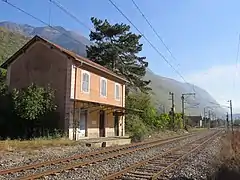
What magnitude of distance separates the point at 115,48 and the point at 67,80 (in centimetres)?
2373

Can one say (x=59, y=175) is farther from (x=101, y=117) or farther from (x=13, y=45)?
(x=13, y=45)

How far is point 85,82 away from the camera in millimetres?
28828

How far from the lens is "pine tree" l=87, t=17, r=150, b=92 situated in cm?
5038

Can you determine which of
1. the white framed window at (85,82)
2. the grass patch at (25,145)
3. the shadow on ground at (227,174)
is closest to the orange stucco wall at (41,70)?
the white framed window at (85,82)

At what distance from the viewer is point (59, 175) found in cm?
1106

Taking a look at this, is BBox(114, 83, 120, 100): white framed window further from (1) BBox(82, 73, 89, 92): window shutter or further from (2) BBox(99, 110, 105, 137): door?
(1) BBox(82, 73, 89, 92): window shutter

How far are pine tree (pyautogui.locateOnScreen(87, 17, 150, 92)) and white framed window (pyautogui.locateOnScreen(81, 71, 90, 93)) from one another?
20.7 metres

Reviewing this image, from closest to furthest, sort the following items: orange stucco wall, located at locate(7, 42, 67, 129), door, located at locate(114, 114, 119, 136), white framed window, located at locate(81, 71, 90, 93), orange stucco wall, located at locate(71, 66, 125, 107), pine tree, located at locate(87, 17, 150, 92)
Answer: orange stucco wall, located at locate(7, 42, 67, 129) < orange stucco wall, located at locate(71, 66, 125, 107) < white framed window, located at locate(81, 71, 90, 93) < door, located at locate(114, 114, 119, 136) < pine tree, located at locate(87, 17, 150, 92)

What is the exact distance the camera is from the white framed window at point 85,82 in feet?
93.3

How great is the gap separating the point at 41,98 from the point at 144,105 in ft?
90.1

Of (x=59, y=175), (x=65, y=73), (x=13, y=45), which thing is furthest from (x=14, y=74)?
(x=13, y=45)

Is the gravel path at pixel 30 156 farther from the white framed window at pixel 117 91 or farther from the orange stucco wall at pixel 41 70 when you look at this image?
the white framed window at pixel 117 91

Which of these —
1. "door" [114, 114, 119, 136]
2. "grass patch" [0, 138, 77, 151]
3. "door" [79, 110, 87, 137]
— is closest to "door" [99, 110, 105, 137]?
"door" [114, 114, 119, 136]

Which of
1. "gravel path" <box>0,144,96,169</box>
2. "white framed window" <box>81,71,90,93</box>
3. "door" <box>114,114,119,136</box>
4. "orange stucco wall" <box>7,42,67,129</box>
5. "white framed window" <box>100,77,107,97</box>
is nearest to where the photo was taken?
"gravel path" <box>0,144,96,169</box>
